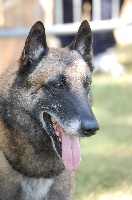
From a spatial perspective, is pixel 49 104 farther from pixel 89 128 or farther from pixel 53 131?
pixel 89 128

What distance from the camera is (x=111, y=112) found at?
1113 centimetres

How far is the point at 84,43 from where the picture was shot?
20.6 ft

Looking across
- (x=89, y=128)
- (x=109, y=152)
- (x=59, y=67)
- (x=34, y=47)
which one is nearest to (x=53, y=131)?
(x=89, y=128)

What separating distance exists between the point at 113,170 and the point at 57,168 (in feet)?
7.57

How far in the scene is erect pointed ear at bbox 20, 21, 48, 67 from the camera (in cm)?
589

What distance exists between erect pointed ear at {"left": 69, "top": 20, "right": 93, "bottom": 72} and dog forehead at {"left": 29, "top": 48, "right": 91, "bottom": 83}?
0.51ft

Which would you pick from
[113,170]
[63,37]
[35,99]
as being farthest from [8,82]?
[63,37]

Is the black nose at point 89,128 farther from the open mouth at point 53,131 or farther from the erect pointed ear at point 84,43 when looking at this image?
the erect pointed ear at point 84,43

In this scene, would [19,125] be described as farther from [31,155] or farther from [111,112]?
[111,112]

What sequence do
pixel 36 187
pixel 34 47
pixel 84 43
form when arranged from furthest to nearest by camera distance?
1. pixel 84 43
2. pixel 36 187
3. pixel 34 47

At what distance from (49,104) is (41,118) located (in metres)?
0.13

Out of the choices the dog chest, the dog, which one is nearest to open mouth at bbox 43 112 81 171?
the dog

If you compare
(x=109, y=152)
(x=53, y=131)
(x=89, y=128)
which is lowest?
(x=109, y=152)

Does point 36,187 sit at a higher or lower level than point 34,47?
lower
